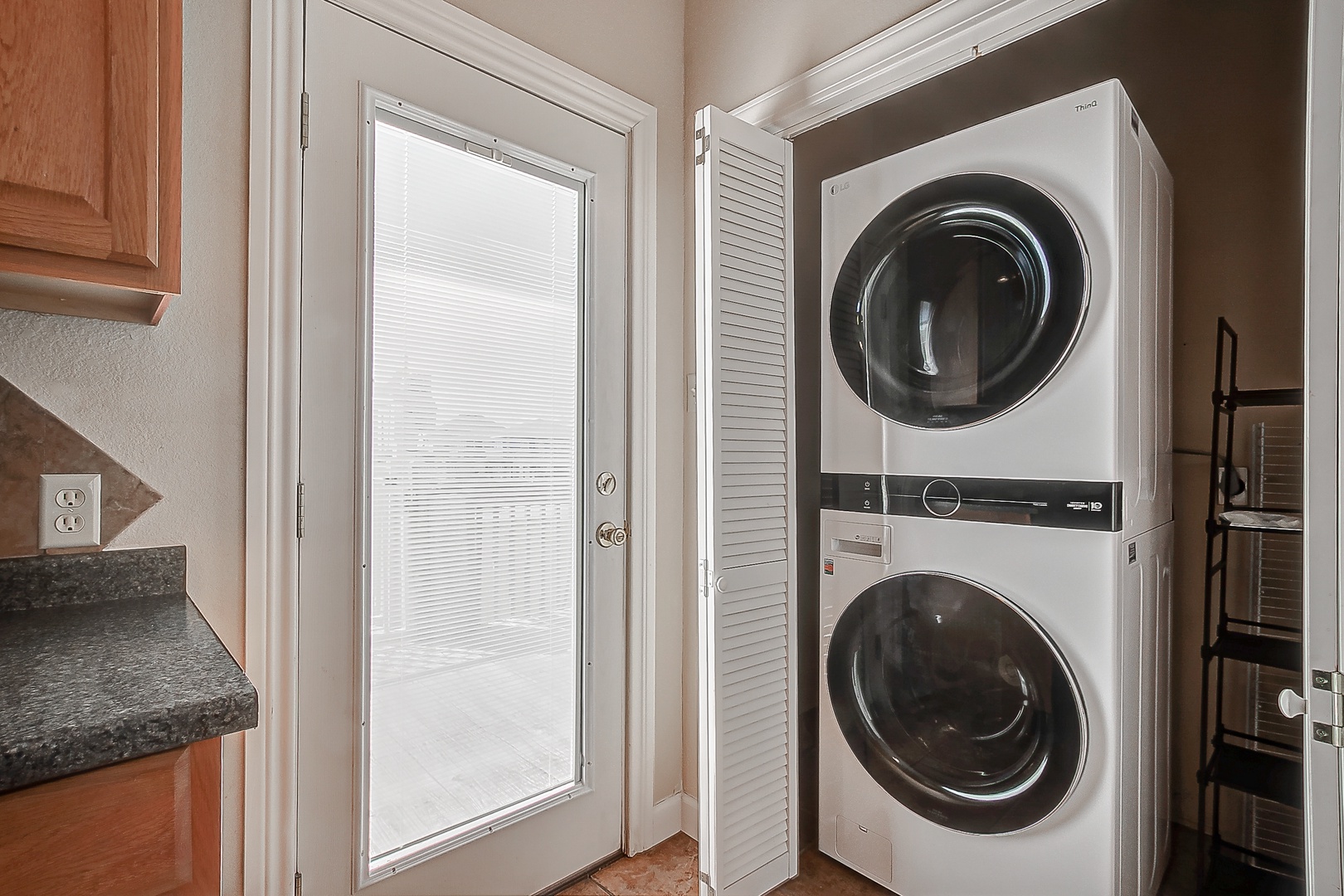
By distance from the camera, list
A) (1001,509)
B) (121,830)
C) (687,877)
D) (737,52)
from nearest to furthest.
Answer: (121,830) < (1001,509) < (687,877) < (737,52)

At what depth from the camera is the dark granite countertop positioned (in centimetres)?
60

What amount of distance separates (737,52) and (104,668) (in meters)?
1.98

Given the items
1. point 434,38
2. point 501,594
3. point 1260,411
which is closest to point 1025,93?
point 1260,411

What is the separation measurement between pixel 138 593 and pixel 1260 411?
2.03 m

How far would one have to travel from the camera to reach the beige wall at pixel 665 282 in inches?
73.8

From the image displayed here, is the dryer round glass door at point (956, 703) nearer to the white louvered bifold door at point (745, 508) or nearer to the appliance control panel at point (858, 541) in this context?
the appliance control panel at point (858, 541)

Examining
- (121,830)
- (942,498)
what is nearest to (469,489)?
(121,830)

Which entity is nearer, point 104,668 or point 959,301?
point 104,668

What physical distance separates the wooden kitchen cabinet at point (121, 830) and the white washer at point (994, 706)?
1.26m

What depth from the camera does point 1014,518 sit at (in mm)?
1277

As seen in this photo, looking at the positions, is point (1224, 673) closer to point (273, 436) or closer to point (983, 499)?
point (983, 499)

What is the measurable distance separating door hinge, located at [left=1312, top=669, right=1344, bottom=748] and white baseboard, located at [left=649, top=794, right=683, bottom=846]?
1514 mm

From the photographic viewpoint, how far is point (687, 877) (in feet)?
5.74

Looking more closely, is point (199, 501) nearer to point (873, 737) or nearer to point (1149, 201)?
point (873, 737)
